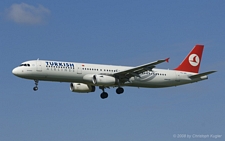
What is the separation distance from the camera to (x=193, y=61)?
8600 cm

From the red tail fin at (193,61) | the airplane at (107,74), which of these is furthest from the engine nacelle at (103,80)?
the red tail fin at (193,61)

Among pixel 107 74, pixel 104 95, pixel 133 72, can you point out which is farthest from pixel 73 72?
pixel 104 95

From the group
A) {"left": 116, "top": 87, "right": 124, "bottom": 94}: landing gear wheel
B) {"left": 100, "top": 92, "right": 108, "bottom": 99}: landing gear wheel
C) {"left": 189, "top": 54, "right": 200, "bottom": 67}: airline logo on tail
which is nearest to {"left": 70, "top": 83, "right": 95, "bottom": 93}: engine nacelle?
{"left": 100, "top": 92, "right": 108, "bottom": 99}: landing gear wheel

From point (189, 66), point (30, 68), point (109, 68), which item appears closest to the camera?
point (30, 68)

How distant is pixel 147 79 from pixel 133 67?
9.36 feet

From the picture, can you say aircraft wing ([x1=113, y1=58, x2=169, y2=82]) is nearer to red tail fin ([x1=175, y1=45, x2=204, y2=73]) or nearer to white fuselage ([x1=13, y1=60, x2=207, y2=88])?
white fuselage ([x1=13, y1=60, x2=207, y2=88])

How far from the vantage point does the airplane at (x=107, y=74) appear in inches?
2877

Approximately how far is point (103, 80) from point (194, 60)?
17271mm

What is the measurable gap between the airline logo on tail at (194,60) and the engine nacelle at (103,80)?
48.0 feet

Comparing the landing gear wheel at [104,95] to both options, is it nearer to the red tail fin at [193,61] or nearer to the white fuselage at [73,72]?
the white fuselage at [73,72]

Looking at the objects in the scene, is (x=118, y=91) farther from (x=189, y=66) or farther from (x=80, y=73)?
(x=189, y=66)

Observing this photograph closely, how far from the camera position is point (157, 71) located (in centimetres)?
8094

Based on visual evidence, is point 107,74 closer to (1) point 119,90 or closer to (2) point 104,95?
(1) point 119,90

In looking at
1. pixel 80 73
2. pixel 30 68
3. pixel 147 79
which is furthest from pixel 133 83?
pixel 30 68
